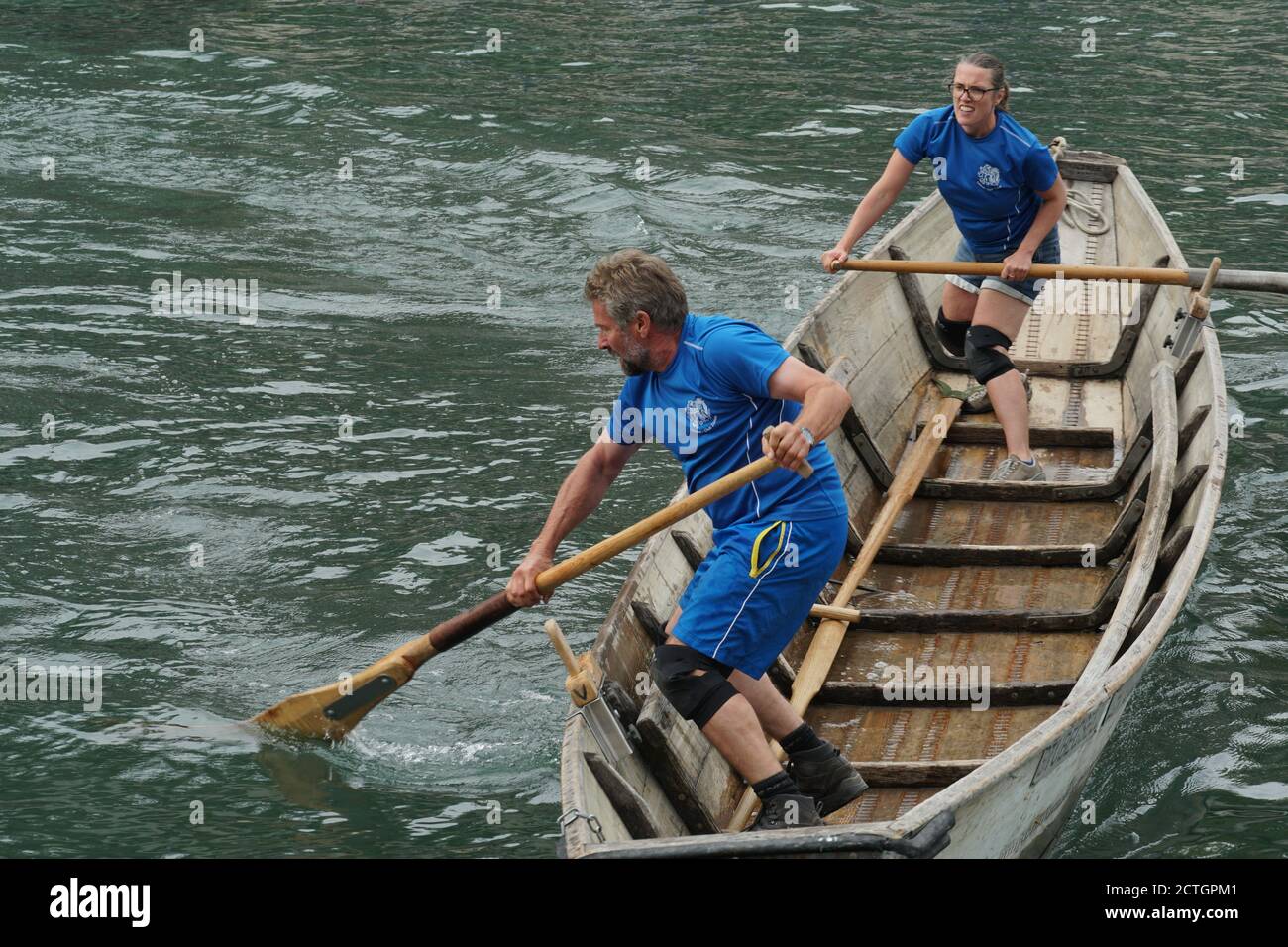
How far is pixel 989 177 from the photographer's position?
334 inches

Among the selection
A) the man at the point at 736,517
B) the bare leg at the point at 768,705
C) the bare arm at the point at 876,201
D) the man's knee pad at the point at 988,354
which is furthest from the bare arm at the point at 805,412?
the man's knee pad at the point at 988,354

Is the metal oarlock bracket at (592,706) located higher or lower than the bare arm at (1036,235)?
lower

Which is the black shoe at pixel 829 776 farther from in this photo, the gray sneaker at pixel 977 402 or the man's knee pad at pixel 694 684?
the gray sneaker at pixel 977 402

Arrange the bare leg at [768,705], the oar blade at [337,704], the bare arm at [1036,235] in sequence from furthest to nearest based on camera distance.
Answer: the bare arm at [1036,235], the oar blade at [337,704], the bare leg at [768,705]

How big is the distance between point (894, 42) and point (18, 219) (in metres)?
12.4

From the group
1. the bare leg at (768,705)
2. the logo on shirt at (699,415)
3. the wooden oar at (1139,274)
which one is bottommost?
the bare leg at (768,705)

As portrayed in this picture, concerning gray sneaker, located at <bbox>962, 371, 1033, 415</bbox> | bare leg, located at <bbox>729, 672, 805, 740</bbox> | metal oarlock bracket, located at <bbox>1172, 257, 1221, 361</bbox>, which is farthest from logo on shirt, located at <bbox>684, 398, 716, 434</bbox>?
gray sneaker, located at <bbox>962, 371, 1033, 415</bbox>

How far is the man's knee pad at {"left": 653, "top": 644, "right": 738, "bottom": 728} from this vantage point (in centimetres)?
555

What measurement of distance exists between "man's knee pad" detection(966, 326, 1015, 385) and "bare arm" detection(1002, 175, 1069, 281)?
41 centimetres

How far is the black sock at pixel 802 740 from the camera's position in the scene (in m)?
5.84

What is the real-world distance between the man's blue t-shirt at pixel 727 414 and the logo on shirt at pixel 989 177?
10.7 feet

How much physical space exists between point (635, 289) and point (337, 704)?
8.79 ft
